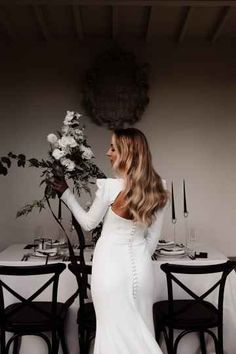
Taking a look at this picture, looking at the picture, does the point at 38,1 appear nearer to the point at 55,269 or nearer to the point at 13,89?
the point at 13,89

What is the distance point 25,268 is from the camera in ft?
9.29

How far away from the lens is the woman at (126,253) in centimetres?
246

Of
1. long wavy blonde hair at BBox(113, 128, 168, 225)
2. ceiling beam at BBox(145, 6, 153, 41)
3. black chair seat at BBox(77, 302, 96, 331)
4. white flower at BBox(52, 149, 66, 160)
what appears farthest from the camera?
ceiling beam at BBox(145, 6, 153, 41)

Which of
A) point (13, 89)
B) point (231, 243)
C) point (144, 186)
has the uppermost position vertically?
point (13, 89)

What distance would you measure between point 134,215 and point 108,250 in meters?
0.24

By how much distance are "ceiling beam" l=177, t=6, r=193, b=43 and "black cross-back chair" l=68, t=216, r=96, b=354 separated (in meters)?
2.18

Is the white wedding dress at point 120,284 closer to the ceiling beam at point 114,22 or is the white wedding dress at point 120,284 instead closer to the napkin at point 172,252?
the napkin at point 172,252

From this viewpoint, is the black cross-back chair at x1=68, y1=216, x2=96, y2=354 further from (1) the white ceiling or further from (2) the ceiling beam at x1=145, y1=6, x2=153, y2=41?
(2) the ceiling beam at x1=145, y1=6, x2=153, y2=41

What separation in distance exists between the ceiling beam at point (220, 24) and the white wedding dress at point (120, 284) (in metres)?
2.27

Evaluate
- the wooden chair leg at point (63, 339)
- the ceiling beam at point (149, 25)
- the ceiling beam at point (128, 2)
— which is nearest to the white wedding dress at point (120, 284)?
the wooden chair leg at point (63, 339)

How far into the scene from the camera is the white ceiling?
13.0ft

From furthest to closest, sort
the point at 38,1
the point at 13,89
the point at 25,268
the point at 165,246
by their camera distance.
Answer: the point at 13,89, the point at 165,246, the point at 38,1, the point at 25,268

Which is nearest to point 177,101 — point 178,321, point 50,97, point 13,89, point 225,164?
point 225,164

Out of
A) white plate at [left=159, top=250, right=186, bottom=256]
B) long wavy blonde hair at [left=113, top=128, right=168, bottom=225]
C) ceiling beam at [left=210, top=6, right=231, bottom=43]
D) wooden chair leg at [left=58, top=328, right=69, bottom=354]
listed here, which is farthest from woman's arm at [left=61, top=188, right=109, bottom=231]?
ceiling beam at [left=210, top=6, right=231, bottom=43]
